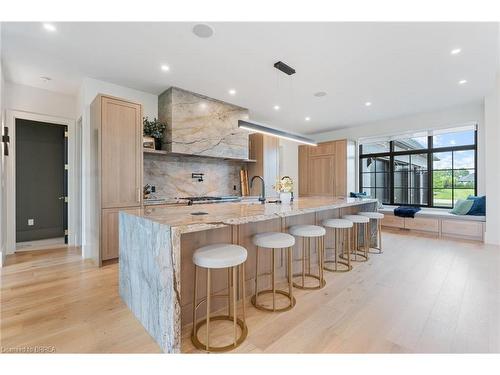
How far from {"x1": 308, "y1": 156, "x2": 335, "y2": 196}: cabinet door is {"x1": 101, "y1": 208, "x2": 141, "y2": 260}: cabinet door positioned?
5.24 m

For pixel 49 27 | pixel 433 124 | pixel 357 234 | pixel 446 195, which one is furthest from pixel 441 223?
pixel 49 27

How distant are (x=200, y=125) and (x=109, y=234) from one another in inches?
93.1

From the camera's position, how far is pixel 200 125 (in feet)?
14.2

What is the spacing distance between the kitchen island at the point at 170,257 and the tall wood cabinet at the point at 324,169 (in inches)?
174

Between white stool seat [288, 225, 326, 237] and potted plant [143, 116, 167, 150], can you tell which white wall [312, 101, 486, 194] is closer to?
white stool seat [288, 225, 326, 237]

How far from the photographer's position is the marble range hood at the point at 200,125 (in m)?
4.02

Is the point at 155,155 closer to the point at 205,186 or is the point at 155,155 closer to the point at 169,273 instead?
the point at 205,186

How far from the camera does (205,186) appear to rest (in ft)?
16.0

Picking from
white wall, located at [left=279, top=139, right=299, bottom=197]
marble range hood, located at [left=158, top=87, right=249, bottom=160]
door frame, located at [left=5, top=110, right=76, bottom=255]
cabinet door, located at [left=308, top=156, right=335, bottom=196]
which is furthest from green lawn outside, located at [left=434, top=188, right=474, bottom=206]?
door frame, located at [left=5, top=110, right=76, bottom=255]

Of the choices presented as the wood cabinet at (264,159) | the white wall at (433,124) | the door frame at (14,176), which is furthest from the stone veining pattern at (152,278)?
the white wall at (433,124)

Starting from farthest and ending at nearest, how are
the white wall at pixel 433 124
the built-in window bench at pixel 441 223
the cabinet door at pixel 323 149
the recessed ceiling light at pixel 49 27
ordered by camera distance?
1. the cabinet door at pixel 323 149
2. the white wall at pixel 433 124
3. the built-in window bench at pixel 441 223
4. the recessed ceiling light at pixel 49 27

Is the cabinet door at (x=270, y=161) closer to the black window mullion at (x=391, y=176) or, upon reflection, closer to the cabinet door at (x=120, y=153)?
the cabinet door at (x=120, y=153)
